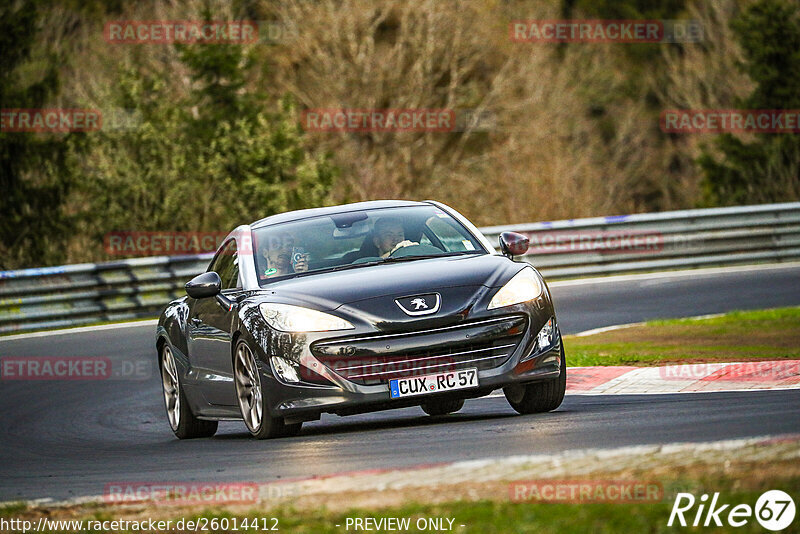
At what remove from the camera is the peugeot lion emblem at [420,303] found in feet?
30.0

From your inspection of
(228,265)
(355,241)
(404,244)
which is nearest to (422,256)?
(404,244)

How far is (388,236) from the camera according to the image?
1045 cm

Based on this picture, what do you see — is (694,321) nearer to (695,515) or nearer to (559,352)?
(559,352)

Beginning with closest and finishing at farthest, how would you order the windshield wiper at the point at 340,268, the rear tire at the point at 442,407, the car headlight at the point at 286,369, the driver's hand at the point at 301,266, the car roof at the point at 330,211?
the car headlight at the point at 286,369 → the windshield wiper at the point at 340,268 → the driver's hand at the point at 301,266 → the car roof at the point at 330,211 → the rear tire at the point at 442,407

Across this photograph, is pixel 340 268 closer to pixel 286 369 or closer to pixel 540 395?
pixel 286 369

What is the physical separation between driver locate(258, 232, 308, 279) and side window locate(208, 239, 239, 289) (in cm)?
28

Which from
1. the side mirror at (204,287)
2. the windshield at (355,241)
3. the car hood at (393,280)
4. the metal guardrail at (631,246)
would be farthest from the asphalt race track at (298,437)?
the metal guardrail at (631,246)

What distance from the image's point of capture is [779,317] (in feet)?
55.8

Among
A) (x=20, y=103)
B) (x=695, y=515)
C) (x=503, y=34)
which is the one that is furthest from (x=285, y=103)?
(x=695, y=515)

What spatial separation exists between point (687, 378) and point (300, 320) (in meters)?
3.77

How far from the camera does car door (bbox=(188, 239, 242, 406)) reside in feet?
33.6

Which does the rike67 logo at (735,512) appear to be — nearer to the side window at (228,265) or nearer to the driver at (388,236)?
the driver at (388,236)

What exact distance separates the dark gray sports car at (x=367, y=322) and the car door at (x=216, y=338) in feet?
0.06

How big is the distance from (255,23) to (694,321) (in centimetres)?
3026
